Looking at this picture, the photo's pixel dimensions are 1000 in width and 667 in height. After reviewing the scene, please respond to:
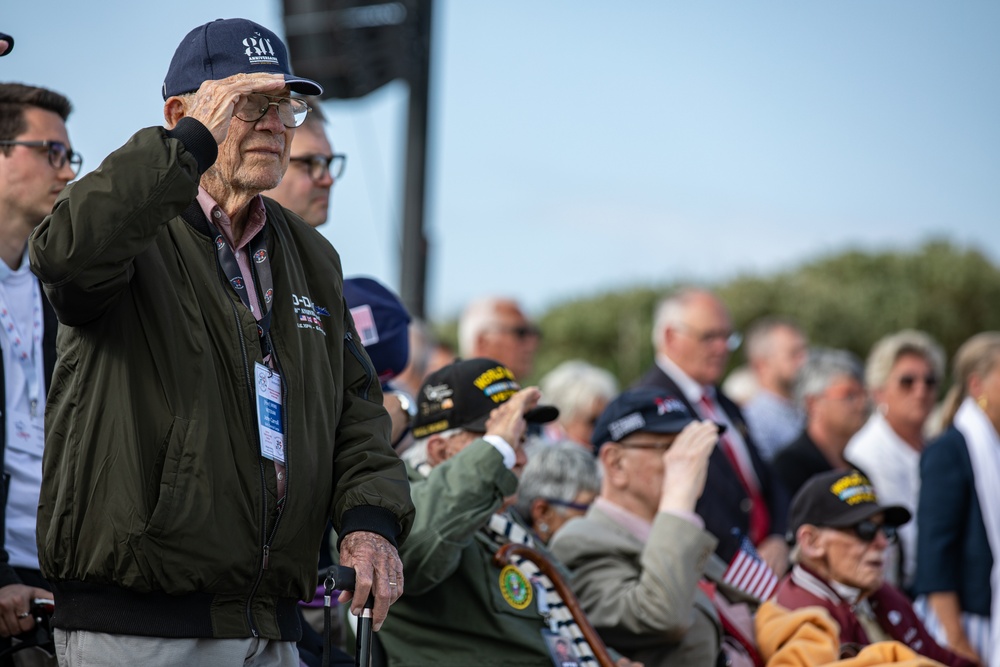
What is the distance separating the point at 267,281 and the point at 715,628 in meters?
2.50

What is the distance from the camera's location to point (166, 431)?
2.42 meters

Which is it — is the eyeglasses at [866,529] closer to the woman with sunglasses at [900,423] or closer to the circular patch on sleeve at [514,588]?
the circular patch on sleeve at [514,588]

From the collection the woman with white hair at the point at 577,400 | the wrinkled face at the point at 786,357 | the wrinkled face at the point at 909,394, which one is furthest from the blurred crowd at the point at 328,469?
the wrinkled face at the point at 786,357

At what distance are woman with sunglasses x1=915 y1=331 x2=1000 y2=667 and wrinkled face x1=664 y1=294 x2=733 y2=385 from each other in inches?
47.1

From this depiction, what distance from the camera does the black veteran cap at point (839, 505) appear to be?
16.6 feet

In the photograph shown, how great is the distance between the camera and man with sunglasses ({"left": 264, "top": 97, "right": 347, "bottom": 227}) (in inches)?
168

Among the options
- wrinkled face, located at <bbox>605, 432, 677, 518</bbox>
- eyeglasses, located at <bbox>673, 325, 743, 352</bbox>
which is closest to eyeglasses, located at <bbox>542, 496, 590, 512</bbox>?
wrinkled face, located at <bbox>605, 432, 677, 518</bbox>

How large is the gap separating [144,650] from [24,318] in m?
1.59

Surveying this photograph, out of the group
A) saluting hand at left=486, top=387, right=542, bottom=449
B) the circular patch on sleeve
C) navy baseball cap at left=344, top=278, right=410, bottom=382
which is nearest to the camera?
saluting hand at left=486, top=387, right=542, bottom=449

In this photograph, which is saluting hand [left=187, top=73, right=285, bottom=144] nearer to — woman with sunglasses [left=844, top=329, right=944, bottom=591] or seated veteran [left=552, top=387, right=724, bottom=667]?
seated veteran [left=552, top=387, right=724, bottom=667]

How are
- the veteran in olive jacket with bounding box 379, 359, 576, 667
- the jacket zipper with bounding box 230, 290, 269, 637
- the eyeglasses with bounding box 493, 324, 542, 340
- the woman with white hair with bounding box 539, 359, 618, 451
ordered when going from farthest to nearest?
1. the eyeglasses with bounding box 493, 324, 542, 340
2. the woman with white hair with bounding box 539, 359, 618, 451
3. the veteran in olive jacket with bounding box 379, 359, 576, 667
4. the jacket zipper with bounding box 230, 290, 269, 637

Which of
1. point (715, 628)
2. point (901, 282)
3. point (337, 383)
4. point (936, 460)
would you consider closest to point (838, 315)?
point (901, 282)

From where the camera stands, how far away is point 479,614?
12.9 feet

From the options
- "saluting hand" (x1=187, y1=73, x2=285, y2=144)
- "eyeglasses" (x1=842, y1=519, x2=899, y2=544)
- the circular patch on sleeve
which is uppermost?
"saluting hand" (x1=187, y1=73, x2=285, y2=144)
